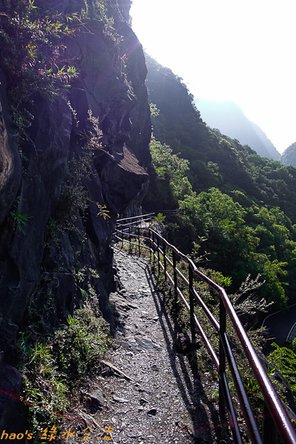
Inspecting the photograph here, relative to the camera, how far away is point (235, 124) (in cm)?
15312

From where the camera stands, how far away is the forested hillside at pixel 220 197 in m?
28.0

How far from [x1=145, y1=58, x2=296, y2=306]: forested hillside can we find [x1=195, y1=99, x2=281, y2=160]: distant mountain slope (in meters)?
75.6

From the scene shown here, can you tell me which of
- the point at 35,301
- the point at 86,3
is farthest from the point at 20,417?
the point at 86,3

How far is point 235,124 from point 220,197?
12784 cm

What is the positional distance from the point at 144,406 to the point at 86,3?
7.92m

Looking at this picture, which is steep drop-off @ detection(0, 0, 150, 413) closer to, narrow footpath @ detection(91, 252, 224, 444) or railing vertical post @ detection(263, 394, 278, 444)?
narrow footpath @ detection(91, 252, 224, 444)

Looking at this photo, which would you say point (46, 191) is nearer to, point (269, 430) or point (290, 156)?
point (269, 430)

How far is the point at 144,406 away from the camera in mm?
3969

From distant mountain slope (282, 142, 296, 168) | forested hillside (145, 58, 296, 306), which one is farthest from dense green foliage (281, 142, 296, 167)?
forested hillside (145, 58, 296, 306)

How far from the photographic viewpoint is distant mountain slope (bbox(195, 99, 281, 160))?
14512 cm

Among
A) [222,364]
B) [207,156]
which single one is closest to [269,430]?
[222,364]

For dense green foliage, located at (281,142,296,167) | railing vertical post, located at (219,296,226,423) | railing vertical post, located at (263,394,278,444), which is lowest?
railing vertical post, located at (219,296,226,423)

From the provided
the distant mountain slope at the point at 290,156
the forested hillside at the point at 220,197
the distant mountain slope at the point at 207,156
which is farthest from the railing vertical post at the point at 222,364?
the distant mountain slope at the point at 290,156

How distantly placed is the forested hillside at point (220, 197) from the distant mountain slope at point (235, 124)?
75607mm
